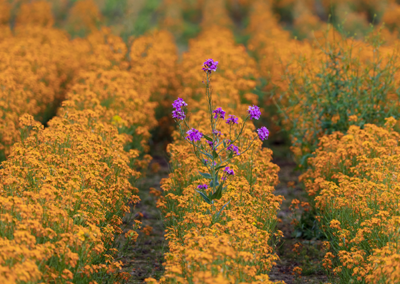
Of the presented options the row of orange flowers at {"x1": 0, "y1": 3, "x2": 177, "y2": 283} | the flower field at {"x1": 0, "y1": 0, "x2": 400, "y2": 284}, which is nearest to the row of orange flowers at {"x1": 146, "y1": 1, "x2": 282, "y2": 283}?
the flower field at {"x1": 0, "y1": 0, "x2": 400, "y2": 284}

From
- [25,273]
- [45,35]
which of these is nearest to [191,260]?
[25,273]

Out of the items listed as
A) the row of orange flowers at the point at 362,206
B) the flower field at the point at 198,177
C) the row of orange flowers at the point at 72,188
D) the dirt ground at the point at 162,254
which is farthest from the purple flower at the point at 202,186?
the row of orange flowers at the point at 362,206

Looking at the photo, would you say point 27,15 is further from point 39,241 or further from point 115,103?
point 39,241

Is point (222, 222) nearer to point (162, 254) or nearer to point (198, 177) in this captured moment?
point (198, 177)

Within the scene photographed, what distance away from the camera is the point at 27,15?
23.9 metres

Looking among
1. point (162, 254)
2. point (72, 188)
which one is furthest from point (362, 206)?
point (72, 188)

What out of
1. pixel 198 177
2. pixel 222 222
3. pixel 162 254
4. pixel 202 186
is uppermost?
pixel 198 177

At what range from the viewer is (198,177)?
243 inches

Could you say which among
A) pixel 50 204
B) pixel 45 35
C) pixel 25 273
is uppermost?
pixel 45 35

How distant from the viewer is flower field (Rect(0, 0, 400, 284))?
13.3ft

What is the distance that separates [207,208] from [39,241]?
1796 mm

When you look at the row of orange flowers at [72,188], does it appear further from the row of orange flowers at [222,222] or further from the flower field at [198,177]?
the row of orange flowers at [222,222]

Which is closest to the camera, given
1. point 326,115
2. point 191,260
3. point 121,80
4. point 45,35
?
point 191,260

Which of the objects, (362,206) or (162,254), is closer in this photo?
(362,206)
